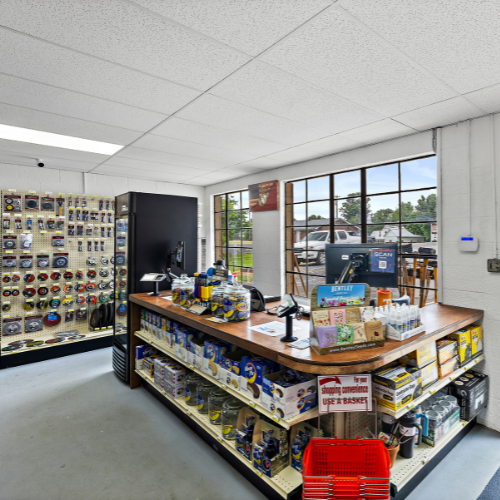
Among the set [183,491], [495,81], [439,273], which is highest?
[495,81]

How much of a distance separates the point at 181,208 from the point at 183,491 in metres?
2.92

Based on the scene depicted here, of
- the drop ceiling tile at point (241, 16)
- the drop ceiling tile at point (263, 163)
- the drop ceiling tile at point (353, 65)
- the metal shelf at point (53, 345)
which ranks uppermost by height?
the drop ceiling tile at point (263, 163)

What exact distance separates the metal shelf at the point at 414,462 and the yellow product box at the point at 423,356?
25.0 inches

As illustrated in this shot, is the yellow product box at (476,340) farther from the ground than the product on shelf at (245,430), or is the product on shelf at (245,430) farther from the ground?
the yellow product box at (476,340)

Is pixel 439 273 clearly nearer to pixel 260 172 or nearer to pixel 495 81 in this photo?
pixel 495 81

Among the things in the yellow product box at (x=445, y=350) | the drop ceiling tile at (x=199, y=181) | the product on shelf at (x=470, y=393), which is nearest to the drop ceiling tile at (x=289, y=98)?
the yellow product box at (x=445, y=350)

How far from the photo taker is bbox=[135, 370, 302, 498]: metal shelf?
1.98m

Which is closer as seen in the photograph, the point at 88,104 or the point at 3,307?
the point at 88,104

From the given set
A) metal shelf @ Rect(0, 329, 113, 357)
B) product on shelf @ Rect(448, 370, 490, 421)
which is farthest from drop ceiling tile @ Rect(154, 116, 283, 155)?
metal shelf @ Rect(0, 329, 113, 357)

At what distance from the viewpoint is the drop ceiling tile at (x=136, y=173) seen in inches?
204

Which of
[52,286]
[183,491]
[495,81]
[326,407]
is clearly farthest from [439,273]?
[52,286]

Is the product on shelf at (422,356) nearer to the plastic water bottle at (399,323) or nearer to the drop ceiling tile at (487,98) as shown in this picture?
the plastic water bottle at (399,323)

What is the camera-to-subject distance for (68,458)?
2566 mm

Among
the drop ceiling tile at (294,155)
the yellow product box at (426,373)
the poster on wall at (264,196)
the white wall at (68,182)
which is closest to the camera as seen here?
the yellow product box at (426,373)
